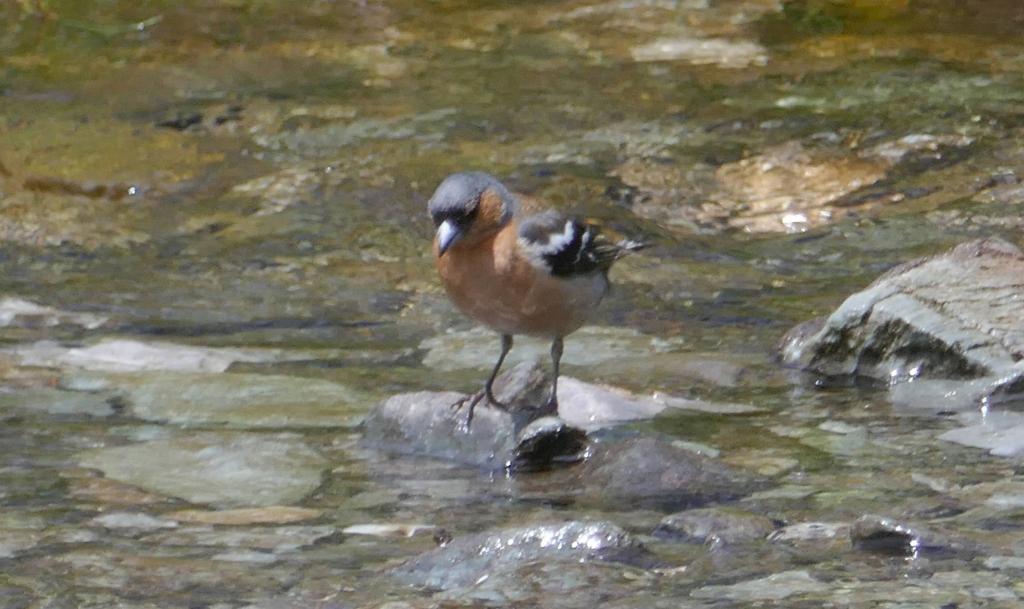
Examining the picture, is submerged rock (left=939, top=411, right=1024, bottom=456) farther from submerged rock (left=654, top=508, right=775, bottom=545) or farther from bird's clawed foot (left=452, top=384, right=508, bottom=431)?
bird's clawed foot (left=452, top=384, right=508, bottom=431)

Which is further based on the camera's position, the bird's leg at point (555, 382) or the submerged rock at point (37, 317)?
the submerged rock at point (37, 317)

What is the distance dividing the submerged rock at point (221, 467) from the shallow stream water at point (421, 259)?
0.05ft

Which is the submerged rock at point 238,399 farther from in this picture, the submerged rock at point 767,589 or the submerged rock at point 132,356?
the submerged rock at point 767,589

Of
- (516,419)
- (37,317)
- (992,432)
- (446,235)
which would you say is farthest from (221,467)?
(37,317)

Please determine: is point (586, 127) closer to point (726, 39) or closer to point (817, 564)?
point (726, 39)

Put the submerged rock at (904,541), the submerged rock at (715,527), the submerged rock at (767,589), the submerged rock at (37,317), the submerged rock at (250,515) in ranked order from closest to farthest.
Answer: the submerged rock at (767,589), the submerged rock at (904,541), the submerged rock at (715,527), the submerged rock at (250,515), the submerged rock at (37,317)

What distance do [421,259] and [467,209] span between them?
3.11m

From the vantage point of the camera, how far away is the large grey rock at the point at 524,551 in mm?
4172

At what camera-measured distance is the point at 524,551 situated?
4.22m

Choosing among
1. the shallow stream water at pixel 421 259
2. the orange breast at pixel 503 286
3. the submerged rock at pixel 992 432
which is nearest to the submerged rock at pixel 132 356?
the shallow stream water at pixel 421 259

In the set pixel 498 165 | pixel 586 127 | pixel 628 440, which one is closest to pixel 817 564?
pixel 628 440

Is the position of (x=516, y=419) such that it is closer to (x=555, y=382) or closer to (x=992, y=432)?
(x=555, y=382)

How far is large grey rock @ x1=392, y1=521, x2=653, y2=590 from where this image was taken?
13.7ft

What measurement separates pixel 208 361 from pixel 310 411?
93 centimetres
